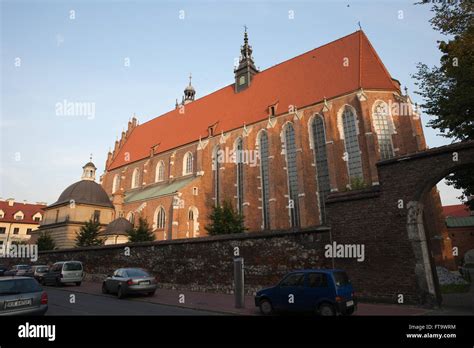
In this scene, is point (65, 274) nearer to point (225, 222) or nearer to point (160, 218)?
point (225, 222)

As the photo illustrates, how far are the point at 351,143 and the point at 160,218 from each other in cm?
2062

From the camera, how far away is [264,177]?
3164 centimetres

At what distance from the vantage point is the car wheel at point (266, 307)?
9800 millimetres

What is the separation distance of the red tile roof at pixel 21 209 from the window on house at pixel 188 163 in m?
33.7

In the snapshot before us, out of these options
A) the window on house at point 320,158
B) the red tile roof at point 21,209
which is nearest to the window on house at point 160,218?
the window on house at point 320,158

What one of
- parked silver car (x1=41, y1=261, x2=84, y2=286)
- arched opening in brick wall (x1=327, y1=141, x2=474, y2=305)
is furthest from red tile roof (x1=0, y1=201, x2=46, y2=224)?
arched opening in brick wall (x1=327, y1=141, x2=474, y2=305)

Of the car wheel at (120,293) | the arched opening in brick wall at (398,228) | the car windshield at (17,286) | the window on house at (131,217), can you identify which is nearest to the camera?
the car windshield at (17,286)

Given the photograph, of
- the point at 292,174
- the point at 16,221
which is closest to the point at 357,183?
the point at 292,174

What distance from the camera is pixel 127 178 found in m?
47.0

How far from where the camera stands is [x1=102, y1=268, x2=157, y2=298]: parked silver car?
1373 cm

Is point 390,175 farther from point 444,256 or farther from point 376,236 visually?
point 444,256

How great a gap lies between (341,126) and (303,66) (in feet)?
36.6

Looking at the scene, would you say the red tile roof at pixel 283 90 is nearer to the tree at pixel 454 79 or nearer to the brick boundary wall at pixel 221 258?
the tree at pixel 454 79

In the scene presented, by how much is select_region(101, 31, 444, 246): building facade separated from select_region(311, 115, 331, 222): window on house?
9cm
